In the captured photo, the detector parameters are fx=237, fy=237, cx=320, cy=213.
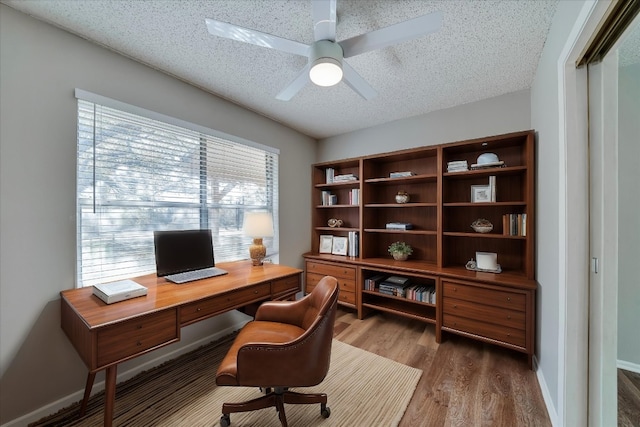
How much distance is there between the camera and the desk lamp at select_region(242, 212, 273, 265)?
2363mm

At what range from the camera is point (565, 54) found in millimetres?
1220

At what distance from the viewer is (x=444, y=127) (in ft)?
8.95

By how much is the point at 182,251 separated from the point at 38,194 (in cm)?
91

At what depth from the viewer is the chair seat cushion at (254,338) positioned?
127 centimetres

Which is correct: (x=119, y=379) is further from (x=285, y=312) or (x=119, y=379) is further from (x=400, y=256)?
(x=400, y=256)

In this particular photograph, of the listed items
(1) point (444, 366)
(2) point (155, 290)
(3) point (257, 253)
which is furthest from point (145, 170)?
(1) point (444, 366)

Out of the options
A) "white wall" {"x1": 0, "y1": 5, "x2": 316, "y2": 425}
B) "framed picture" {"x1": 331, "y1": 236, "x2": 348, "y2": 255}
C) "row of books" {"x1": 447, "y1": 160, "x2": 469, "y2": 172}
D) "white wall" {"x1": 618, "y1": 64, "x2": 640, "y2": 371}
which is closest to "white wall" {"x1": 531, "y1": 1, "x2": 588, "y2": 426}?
"white wall" {"x1": 618, "y1": 64, "x2": 640, "y2": 371}

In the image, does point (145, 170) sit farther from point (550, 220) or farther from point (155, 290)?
point (550, 220)

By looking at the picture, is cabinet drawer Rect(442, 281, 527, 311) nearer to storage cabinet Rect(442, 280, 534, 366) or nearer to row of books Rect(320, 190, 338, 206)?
storage cabinet Rect(442, 280, 534, 366)

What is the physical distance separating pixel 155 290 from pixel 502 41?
2958 mm

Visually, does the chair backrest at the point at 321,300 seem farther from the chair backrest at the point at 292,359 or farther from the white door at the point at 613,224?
the white door at the point at 613,224

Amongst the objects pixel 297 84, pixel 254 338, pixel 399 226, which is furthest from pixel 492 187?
pixel 254 338

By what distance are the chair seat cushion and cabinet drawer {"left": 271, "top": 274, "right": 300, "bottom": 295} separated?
0.32 meters

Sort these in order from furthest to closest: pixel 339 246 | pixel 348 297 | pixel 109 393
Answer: pixel 339 246 → pixel 348 297 → pixel 109 393
